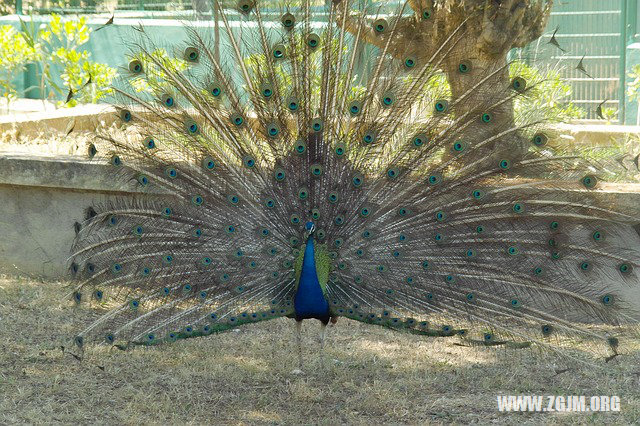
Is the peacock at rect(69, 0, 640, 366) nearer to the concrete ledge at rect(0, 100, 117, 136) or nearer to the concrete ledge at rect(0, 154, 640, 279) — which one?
the concrete ledge at rect(0, 154, 640, 279)

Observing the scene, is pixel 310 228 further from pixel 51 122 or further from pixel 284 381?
pixel 51 122

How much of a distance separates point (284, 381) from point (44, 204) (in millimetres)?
2963

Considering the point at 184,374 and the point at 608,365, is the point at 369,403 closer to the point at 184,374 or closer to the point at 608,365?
the point at 184,374

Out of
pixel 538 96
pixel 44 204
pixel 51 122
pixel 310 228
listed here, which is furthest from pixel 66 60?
pixel 538 96

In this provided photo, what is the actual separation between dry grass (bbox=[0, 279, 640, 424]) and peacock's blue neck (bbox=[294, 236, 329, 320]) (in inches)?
18.1

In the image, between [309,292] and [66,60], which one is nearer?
[309,292]

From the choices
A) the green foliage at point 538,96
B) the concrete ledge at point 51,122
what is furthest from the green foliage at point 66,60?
the green foliage at point 538,96

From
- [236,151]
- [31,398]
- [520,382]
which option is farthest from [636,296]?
[31,398]

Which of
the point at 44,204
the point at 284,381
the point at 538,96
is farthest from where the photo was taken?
the point at 44,204

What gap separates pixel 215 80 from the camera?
5031 millimetres

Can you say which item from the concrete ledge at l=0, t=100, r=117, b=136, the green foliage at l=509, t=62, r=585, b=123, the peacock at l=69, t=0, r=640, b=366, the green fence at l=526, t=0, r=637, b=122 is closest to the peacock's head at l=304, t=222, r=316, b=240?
the peacock at l=69, t=0, r=640, b=366

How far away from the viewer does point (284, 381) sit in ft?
17.0

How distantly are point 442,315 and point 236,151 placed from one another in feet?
4.96

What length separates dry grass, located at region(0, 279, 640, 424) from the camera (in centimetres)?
468
